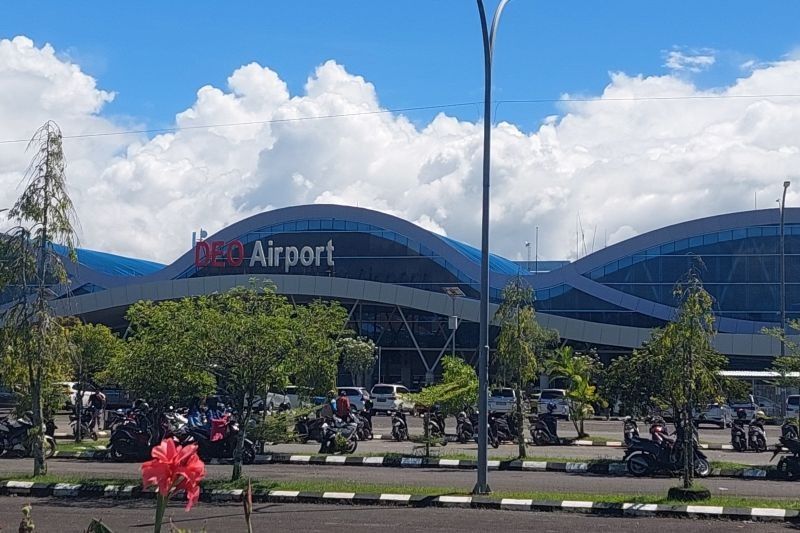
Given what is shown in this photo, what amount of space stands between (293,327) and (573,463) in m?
8.76

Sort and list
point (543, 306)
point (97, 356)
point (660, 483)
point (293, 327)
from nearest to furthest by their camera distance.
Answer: point (293, 327), point (660, 483), point (97, 356), point (543, 306)

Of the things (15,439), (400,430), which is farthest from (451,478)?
(15,439)

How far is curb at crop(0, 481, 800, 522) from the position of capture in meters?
16.6

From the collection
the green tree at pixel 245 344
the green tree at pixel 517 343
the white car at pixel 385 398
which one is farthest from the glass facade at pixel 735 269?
the green tree at pixel 245 344

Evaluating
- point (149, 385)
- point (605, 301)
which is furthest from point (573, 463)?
Answer: point (605, 301)

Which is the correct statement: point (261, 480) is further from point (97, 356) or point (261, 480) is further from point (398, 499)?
point (97, 356)

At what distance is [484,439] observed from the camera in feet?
61.0

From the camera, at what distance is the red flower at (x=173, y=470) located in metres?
4.91

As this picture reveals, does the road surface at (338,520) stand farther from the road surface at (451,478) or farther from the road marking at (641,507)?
the road surface at (451,478)

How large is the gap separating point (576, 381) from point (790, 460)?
1148cm

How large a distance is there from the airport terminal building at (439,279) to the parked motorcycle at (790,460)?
33167 mm

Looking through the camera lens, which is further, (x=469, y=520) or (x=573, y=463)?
(x=573, y=463)

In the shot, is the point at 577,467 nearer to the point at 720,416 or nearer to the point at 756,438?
the point at 756,438

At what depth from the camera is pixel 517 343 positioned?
89.4 feet
